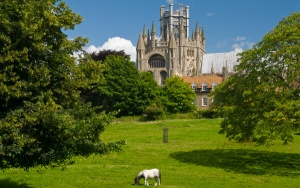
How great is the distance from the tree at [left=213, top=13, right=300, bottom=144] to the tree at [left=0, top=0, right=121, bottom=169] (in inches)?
387

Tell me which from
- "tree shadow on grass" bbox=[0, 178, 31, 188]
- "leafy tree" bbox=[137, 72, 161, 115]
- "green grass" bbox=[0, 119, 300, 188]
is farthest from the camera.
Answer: "leafy tree" bbox=[137, 72, 161, 115]

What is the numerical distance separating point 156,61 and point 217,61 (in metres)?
21.2

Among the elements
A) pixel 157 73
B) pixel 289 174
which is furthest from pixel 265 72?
pixel 157 73

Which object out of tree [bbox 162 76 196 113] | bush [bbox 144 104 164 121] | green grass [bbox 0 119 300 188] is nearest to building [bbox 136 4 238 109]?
tree [bbox 162 76 196 113]

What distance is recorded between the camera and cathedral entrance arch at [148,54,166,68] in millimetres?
141400

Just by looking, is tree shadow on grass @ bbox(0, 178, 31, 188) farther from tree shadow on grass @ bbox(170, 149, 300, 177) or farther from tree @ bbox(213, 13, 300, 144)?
tree @ bbox(213, 13, 300, 144)

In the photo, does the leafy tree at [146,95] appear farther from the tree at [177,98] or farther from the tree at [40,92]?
the tree at [40,92]

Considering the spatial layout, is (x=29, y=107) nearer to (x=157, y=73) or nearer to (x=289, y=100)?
(x=289, y=100)

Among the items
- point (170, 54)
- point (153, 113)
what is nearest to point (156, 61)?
point (170, 54)

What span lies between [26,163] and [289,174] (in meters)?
13.6

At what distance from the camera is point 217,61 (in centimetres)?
14088

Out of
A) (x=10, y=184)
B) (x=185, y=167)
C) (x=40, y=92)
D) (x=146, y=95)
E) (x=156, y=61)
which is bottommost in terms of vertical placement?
(x=10, y=184)

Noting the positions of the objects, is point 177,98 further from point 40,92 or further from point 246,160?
point 40,92

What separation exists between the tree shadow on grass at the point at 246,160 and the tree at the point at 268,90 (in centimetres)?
170
